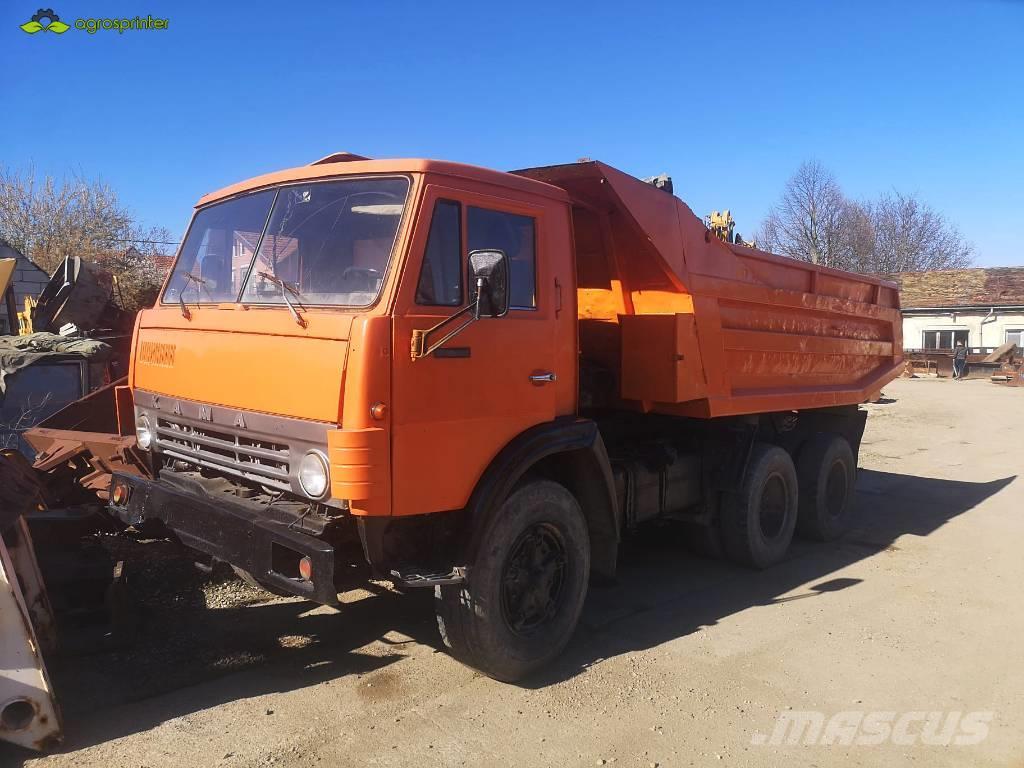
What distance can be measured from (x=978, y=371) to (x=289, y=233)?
3650cm

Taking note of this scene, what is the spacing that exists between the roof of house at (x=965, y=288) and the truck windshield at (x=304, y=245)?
40.5 m

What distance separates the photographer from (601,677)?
4207mm

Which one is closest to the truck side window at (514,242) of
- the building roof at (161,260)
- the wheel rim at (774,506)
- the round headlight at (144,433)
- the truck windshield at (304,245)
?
the truck windshield at (304,245)

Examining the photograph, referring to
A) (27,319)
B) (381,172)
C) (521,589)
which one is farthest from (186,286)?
(27,319)

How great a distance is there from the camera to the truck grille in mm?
3580

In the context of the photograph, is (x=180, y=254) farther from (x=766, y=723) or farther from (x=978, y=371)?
(x=978, y=371)

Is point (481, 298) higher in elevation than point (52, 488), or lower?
higher

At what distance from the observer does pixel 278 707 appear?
3.69 m

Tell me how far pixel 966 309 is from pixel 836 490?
35703mm

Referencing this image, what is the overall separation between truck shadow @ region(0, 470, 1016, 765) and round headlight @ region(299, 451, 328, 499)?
3.98ft

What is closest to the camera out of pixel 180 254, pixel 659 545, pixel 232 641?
pixel 232 641

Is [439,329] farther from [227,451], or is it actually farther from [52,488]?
[52,488]

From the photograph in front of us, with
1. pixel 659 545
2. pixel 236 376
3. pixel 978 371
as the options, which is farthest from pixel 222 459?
pixel 978 371

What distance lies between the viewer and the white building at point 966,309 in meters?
36.5
